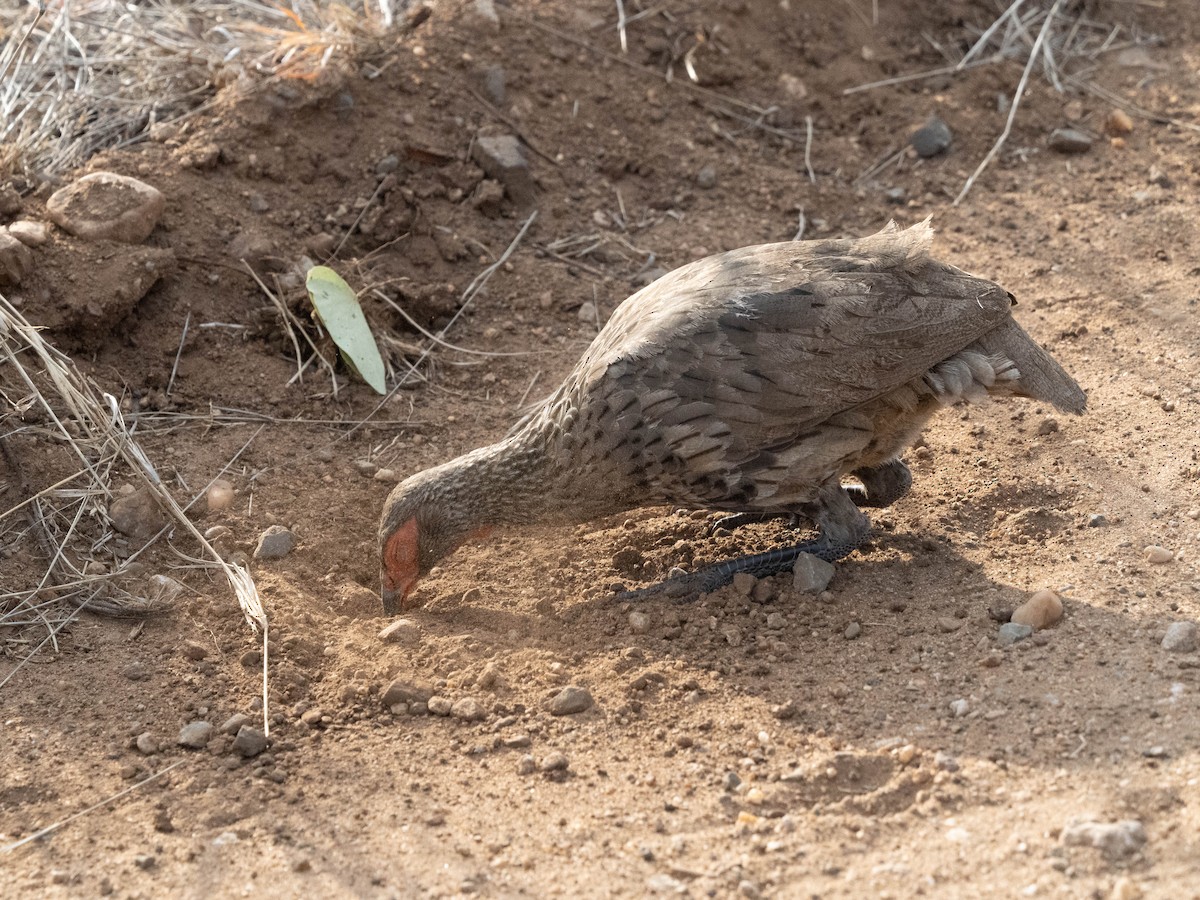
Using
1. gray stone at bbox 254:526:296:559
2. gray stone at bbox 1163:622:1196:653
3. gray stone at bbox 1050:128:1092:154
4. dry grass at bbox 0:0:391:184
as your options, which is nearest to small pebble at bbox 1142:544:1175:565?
gray stone at bbox 1163:622:1196:653

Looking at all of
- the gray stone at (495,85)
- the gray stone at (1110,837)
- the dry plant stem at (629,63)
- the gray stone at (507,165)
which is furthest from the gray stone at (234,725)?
the dry plant stem at (629,63)

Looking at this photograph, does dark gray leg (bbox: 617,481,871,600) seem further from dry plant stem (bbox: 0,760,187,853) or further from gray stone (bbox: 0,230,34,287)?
gray stone (bbox: 0,230,34,287)

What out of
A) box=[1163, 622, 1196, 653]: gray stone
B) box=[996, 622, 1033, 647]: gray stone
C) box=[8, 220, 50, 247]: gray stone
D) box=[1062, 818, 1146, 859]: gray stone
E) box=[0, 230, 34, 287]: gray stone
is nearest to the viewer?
box=[1062, 818, 1146, 859]: gray stone

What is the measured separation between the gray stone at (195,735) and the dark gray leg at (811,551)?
5.19 feet

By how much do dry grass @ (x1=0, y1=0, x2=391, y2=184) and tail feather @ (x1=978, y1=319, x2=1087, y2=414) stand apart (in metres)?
3.94

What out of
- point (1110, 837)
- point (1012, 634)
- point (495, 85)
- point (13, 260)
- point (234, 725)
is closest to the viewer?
point (1110, 837)

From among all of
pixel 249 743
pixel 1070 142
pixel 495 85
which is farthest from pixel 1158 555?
pixel 495 85

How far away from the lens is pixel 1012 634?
4078mm

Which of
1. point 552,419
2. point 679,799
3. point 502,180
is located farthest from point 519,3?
point 679,799

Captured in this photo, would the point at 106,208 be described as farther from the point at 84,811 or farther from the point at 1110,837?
the point at 1110,837

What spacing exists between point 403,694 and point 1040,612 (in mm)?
2162

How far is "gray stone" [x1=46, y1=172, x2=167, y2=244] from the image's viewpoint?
5.66 metres

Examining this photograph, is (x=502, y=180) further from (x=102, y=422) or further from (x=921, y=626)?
(x=921, y=626)

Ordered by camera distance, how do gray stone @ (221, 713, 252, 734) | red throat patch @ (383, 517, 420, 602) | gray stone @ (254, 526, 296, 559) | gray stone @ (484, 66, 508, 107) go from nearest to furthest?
gray stone @ (221, 713, 252, 734) < red throat patch @ (383, 517, 420, 602) < gray stone @ (254, 526, 296, 559) < gray stone @ (484, 66, 508, 107)
